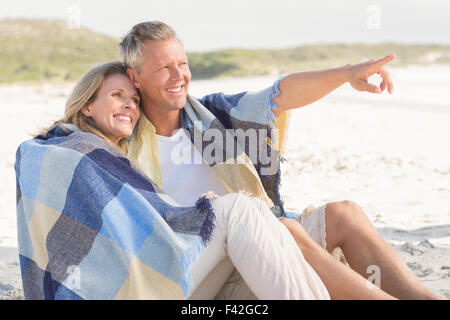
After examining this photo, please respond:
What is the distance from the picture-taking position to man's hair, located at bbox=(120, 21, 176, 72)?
3.15 metres

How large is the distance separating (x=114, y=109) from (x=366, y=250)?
1394 millimetres

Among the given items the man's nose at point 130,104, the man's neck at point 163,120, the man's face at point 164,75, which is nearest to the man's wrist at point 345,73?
the man's face at point 164,75

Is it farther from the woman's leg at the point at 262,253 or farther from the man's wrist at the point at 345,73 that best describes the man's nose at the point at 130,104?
the man's wrist at the point at 345,73

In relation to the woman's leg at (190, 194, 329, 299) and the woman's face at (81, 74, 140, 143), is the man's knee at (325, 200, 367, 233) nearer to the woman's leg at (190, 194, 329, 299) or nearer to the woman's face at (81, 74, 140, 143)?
the woman's leg at (190, 194, 329, 299)

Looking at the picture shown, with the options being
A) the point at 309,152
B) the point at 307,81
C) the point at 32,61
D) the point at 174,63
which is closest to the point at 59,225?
the point at 174,63

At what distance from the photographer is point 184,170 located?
317cm

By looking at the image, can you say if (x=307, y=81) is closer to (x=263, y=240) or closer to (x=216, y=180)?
(x=216, y=180)

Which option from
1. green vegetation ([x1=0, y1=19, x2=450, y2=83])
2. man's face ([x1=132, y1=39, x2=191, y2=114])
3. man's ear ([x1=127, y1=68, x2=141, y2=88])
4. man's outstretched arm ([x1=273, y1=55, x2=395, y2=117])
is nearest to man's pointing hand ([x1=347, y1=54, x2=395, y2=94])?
man's outstretched arm ([x1=273, y1=55, x2=395, y2=117])

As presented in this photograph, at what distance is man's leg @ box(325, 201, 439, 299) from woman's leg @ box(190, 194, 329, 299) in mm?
414

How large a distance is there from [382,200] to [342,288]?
319cm

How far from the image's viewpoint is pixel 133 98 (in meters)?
3.06

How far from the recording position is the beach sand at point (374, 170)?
12.6 feet

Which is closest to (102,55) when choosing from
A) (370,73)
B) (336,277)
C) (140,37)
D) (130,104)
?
(140,37)

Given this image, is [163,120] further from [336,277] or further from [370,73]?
[336,277]
